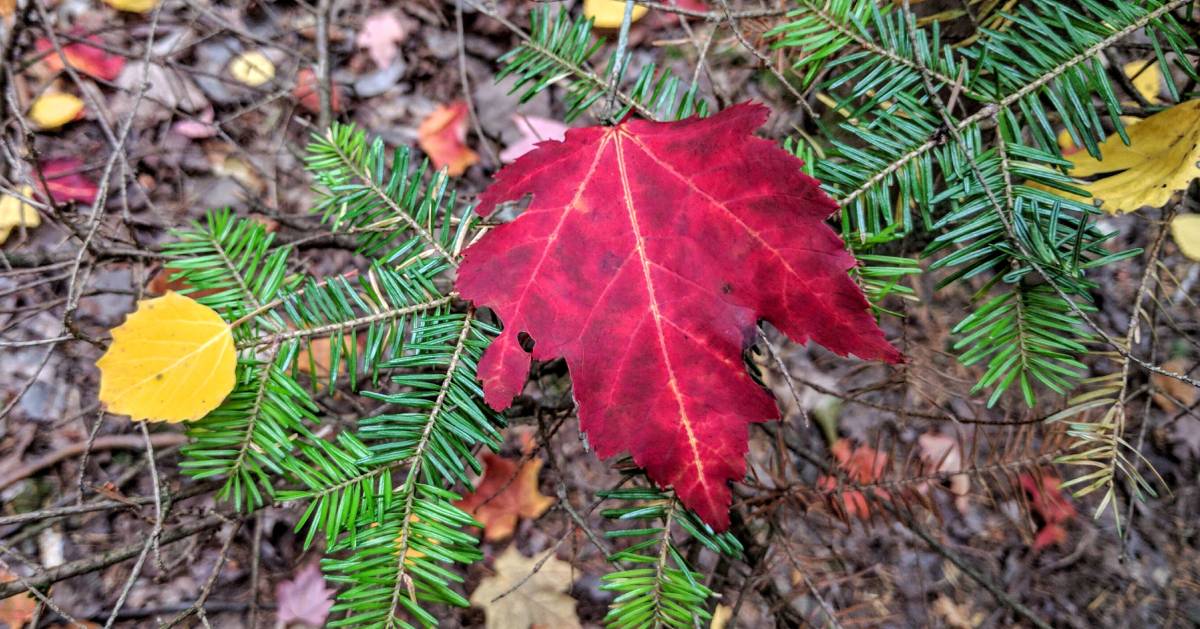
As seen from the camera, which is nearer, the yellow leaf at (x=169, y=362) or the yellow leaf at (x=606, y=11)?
the yellow leaf at (x=169, y=362)

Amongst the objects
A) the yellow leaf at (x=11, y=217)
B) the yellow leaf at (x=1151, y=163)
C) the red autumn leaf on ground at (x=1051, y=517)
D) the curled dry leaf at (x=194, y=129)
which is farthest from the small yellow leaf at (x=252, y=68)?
the red autumn leaf on ground at (x=1051, y=517)

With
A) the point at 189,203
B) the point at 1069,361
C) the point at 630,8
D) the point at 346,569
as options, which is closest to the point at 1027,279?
the point at 1069,361

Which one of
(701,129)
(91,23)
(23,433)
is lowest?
(23,433)

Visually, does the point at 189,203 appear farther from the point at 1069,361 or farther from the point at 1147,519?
the point at 1147,519

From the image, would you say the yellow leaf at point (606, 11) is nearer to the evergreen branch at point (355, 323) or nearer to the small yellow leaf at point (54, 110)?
the evergreen branch at point (355, 323)

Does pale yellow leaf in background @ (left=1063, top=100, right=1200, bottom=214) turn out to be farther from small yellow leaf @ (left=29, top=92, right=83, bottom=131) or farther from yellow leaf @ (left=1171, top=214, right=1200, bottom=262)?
small yellow leaf @ (left=29, top=92, right=83, bottom=131)

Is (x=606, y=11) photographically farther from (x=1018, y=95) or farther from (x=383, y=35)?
(x=1018, y=95)
